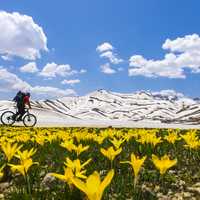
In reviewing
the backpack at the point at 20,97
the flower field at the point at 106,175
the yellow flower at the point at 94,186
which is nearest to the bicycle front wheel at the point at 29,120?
the backpack at the point at 20,97

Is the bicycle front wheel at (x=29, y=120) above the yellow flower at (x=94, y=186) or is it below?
above

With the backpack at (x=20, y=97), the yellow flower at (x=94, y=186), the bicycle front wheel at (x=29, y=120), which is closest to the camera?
the yellow flower at (x=94, y=186)

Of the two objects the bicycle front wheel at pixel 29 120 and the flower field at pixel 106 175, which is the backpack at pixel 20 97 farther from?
the flower field at pixel 106 175

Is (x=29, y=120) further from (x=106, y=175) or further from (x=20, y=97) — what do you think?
(x=106, y=175)

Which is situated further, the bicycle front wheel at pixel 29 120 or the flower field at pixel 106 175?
the bicycle front wheel at pixel 29 120

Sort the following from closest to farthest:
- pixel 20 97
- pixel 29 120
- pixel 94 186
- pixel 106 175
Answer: pixel 94 186 → pixel 106 175 → pixel 20 97 → pixel 29 120

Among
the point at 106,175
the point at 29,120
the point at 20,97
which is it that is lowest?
the point at 106,175

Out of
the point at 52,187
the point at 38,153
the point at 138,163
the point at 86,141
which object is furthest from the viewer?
the point at 86,141

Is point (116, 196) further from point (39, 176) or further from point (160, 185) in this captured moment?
point (39, 176)

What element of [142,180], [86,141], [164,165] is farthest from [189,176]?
[86,141]

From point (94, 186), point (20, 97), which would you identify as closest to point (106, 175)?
point (94, 186)

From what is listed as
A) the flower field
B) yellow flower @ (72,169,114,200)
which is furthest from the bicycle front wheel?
yellow flower @ (72,169,114,200)

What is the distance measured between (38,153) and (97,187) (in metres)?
6.82

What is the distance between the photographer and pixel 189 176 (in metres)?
6.27
